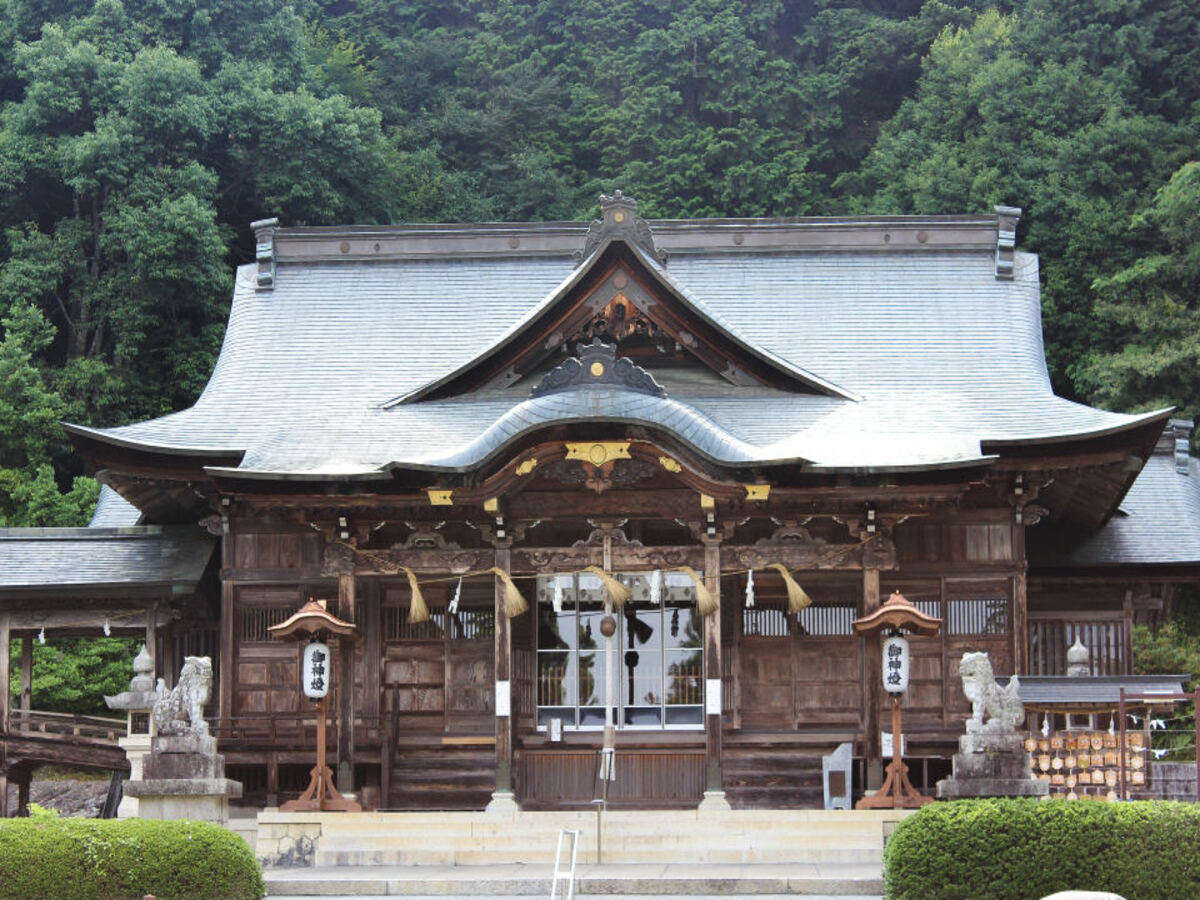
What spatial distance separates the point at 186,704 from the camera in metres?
19.0

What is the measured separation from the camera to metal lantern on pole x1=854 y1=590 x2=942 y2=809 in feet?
65.6

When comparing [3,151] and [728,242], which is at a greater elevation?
[3,151]

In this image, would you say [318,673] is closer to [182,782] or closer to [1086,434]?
[182,782]

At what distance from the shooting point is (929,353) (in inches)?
1030

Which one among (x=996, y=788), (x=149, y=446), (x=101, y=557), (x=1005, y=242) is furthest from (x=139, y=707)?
(x=1005, y=242)

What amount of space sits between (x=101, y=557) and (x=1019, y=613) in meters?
12.7

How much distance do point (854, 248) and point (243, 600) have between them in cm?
1115

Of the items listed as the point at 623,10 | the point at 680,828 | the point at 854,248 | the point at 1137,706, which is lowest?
the point at 680,828

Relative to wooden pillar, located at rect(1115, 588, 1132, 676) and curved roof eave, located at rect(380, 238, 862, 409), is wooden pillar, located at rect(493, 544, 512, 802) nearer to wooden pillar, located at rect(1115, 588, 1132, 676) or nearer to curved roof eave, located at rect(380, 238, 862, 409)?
curved roof eave, located at rect(380, 238, 862, 409)

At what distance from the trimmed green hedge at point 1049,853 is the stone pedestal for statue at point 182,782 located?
7242mm

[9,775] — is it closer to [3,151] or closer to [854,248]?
[854,248]

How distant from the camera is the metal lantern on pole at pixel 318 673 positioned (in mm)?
20625

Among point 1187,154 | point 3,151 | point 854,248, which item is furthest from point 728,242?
point 3,151

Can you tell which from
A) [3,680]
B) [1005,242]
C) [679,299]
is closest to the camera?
[679,299]
